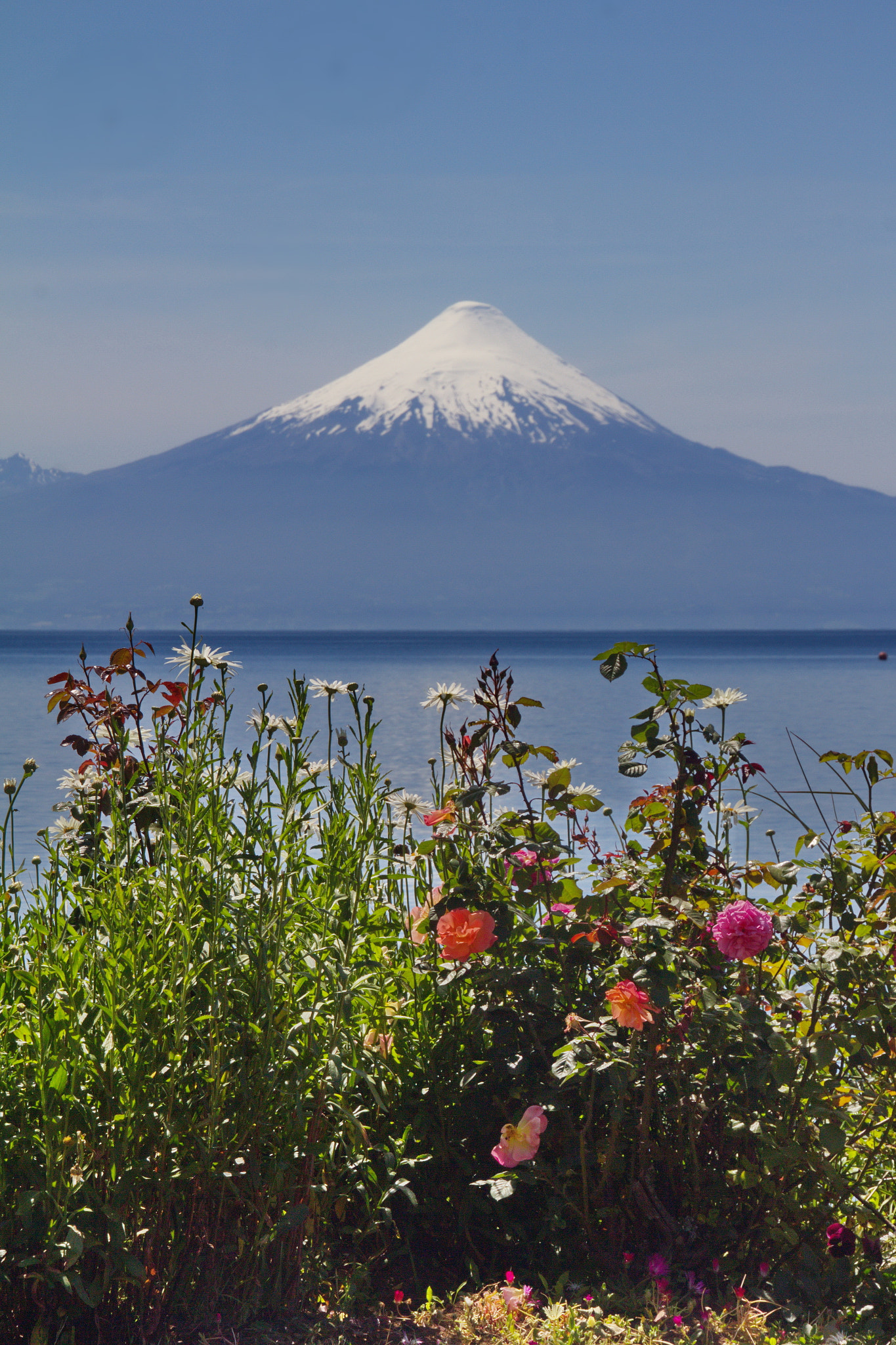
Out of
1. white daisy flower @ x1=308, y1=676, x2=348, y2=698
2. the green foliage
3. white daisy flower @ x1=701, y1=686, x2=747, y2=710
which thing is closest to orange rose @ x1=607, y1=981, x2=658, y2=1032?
the green foliage

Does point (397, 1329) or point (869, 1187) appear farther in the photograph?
point (869, 1187)

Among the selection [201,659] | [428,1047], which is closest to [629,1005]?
[428,1047]

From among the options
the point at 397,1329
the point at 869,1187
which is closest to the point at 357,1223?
the point at 397,1329

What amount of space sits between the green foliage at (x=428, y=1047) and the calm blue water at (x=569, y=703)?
1.22 m

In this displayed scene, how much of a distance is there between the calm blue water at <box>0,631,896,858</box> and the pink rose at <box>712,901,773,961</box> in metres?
1.53

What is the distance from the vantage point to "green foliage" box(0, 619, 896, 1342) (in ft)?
7.32

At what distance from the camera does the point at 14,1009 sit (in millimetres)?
2342

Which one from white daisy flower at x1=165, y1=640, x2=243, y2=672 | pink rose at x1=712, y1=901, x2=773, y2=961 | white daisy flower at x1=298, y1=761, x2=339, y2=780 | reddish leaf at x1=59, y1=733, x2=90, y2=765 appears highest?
white daisy flower at x1=165, y1=640, x2=243, y2=672

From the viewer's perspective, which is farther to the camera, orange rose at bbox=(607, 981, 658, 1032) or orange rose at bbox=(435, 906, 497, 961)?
orange rose at bbox=(435, 906, 497, 961)

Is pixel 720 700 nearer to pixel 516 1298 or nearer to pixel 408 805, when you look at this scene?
pixel 408 805

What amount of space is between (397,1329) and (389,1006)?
0.68m

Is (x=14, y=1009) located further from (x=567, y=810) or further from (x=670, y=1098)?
(x=670, y=1098)

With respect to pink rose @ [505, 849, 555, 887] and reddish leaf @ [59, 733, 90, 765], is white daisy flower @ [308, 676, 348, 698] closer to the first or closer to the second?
pink rose @ [505, 849, 555, 887]

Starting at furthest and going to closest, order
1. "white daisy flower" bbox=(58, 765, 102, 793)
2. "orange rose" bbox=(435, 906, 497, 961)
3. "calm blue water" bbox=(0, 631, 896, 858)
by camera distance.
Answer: "calm blue water" bbox=(0, 631, 896, 858) < "white daisy flower" bbox=(58, 765, 102, 793) < "orange rose" bbox=(435, 906, 497, 961)
